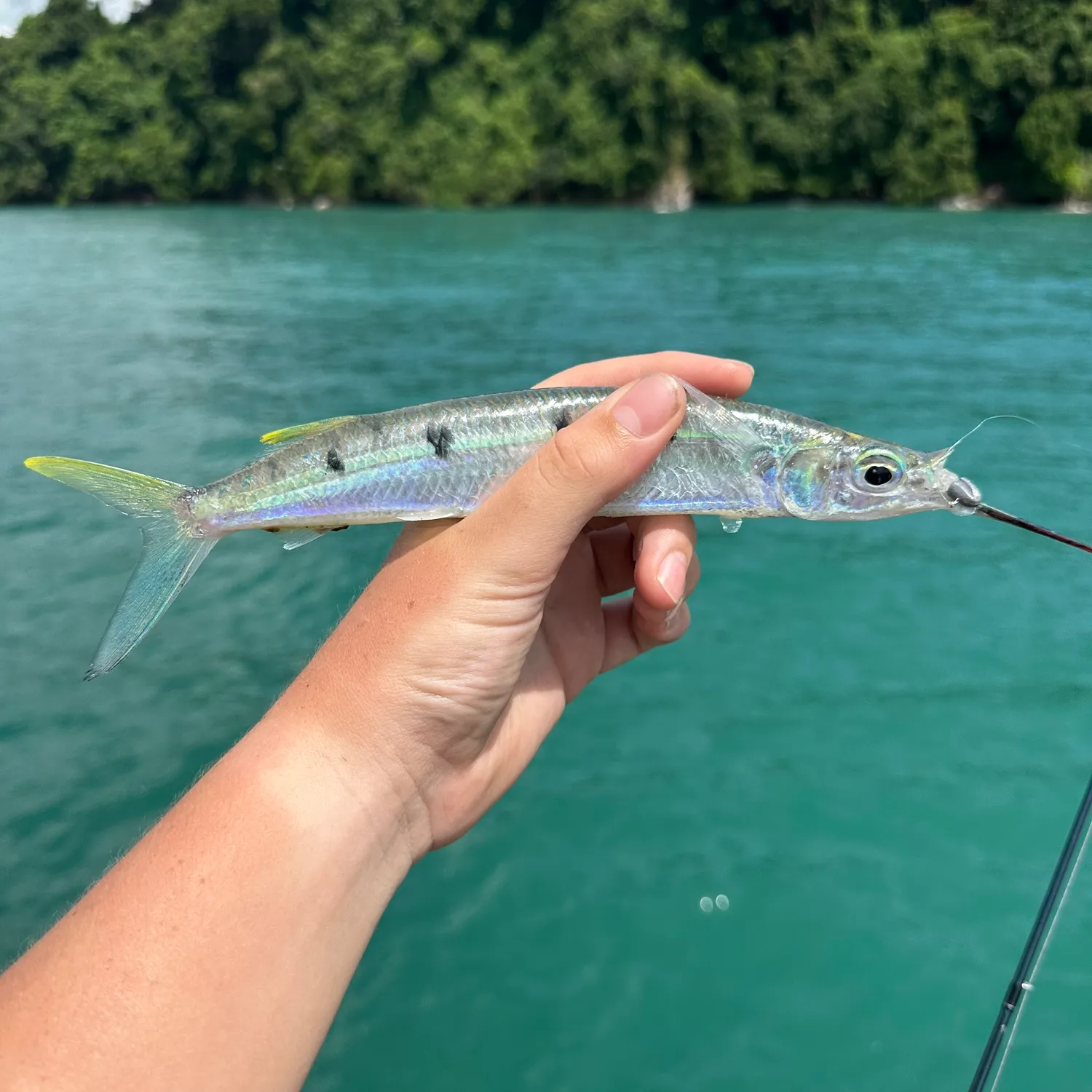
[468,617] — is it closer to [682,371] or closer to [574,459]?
[574,459]

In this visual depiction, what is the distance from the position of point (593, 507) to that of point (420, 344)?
69.2ft

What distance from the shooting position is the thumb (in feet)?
9.00

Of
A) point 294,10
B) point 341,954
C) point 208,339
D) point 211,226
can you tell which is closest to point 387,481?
point 341,954

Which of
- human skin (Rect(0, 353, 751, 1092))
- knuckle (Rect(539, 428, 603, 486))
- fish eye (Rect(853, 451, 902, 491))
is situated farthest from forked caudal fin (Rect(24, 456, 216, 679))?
fish eye (Rect(853, 451, 902, 491))

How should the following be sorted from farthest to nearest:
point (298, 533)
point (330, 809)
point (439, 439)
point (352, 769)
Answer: point (298, 533), point (439, 439), point (352, 769), point (330, 809)

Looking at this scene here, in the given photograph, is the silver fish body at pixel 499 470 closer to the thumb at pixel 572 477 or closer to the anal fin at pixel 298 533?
the anal fin at pixel 298 533

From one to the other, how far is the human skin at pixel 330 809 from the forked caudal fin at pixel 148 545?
0.49 meters

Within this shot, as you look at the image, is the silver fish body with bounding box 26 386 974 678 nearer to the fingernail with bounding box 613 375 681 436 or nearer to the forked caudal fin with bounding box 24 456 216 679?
the forked caudal fin with bounding box 24 456 216 679

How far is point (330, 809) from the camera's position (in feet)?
8.68

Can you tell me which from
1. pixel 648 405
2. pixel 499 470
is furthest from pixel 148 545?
pixel 648 405

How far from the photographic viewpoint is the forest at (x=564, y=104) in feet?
209

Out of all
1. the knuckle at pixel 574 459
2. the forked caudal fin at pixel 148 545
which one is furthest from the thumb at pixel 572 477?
the forked caudal fin at pixel 148 545

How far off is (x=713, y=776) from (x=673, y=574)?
407 centimetres

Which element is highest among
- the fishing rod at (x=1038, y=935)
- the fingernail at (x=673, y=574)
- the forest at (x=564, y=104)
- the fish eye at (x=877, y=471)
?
the forest at (x=564, y=104)
